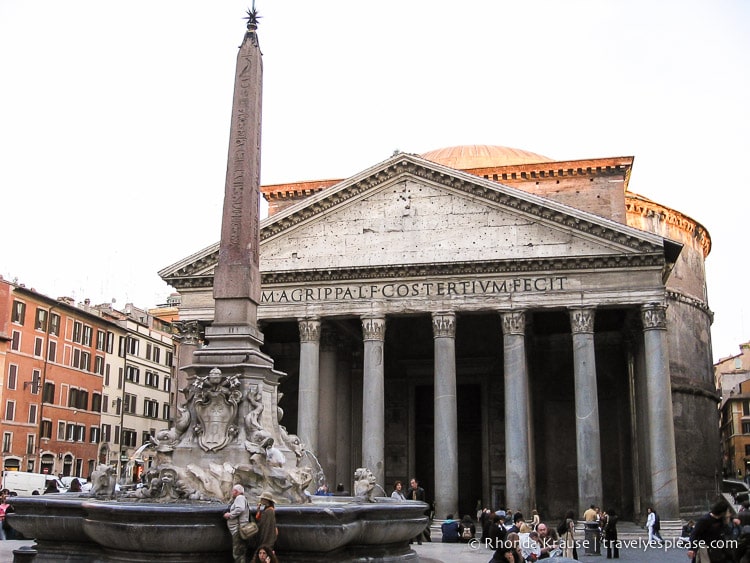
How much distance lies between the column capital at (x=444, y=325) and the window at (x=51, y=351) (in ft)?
66.6

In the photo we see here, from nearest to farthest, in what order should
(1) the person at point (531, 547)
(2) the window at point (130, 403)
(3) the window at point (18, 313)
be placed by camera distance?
1. (1) the person at point (531, 547)
2. (3) the window at point (18, 313)
3. (2) the window at point (130, 403)

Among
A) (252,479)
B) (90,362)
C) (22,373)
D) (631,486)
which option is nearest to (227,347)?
(252,479)

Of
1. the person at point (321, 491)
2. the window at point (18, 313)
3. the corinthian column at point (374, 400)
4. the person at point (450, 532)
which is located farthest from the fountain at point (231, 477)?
the window at point (18, 313)

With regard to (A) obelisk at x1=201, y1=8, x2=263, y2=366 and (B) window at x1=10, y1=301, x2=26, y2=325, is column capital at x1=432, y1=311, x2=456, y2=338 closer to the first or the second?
(A) obelisk at x1=201, y1=8, x2=263, y2=366

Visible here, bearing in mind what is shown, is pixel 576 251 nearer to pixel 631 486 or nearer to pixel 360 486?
pixel 631 486

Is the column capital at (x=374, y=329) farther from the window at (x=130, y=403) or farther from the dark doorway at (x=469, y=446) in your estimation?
the window at (x=130, y=403)

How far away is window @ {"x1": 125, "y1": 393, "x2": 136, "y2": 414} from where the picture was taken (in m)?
42.0

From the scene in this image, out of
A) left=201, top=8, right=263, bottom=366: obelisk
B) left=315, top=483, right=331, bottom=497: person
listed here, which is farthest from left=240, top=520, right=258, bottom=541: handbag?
left=315, top=483, right=331, bottom=497: person

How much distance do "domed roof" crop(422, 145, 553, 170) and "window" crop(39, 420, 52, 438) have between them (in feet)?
65.5

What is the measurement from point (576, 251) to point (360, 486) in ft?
48.5

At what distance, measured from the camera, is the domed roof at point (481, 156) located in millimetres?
36375

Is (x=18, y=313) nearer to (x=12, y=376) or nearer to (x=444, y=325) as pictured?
(x=12, y=376)

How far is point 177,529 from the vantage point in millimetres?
6379

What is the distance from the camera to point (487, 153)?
37656 millimetres
